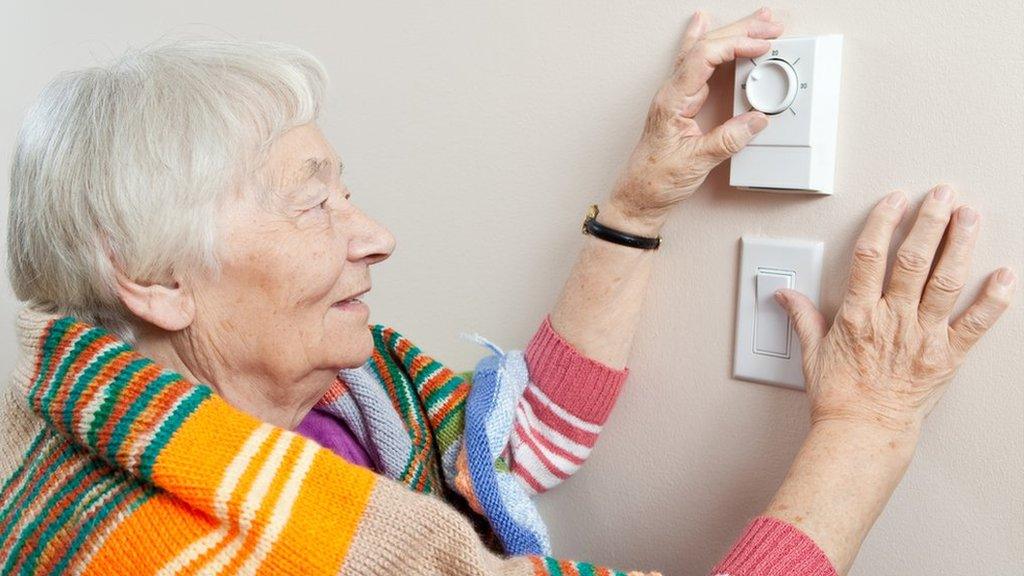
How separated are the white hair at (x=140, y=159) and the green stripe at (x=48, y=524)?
0.16 meters

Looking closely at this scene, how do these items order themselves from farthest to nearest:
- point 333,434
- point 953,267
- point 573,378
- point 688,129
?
point 333,434, point 573,378, point 688,129, point 953,267

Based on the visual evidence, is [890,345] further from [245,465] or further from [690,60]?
[245,465]

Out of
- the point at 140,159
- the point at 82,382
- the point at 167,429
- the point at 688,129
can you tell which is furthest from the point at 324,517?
the point at 688,129

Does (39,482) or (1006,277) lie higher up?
(1006,277)

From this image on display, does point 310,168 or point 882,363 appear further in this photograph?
point 310,168

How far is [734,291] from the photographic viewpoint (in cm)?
88

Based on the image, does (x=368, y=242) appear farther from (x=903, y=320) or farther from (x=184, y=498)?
(x=903, y=320)

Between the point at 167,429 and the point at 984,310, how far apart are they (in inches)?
26.9

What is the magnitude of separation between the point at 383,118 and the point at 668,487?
580 mm

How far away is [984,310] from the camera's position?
0.71 metres

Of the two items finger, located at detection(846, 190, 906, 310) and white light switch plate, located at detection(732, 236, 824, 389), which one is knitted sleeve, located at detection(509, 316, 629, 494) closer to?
white light switch plate, located at detection(732, 236, 824, 389)

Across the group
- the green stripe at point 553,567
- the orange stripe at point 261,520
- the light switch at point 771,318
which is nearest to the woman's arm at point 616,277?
the light switch at point 771,318

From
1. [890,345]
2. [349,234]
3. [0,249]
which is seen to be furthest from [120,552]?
[0,249]

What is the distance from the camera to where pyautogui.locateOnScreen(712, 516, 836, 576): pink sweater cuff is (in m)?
0.72
